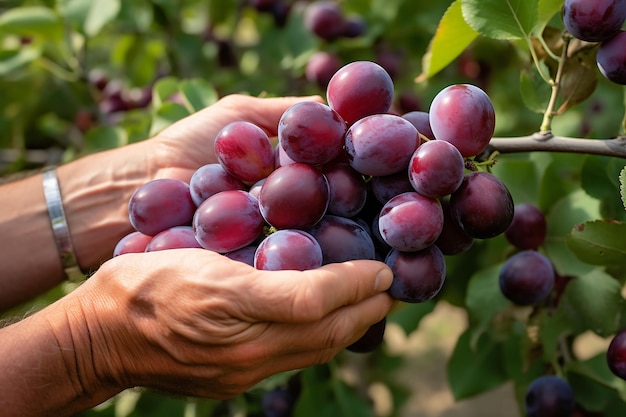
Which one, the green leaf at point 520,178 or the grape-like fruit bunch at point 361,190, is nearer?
the grape-like fruit bunch at point 361,190

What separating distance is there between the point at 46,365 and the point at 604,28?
95 centimetres

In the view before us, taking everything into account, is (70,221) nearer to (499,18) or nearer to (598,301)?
(499,18)

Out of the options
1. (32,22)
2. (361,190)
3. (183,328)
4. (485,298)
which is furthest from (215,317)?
(32,22)

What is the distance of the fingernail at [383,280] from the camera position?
888mm

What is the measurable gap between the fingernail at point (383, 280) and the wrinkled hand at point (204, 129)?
1.59 ft

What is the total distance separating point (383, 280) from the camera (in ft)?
2.92

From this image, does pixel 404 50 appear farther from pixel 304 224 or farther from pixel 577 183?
pixel 304 224

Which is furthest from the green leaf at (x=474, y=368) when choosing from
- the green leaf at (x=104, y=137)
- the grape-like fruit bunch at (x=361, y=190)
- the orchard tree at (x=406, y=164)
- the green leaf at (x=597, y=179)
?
the green leaf at (x=104, y=137)

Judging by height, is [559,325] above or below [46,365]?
below

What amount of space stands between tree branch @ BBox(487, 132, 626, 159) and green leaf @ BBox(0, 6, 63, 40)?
4.18 ft

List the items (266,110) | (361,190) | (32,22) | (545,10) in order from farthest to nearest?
(32,22) → (266,110) → (545,10) → (361,190)

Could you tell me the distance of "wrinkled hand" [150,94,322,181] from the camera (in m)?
1.27

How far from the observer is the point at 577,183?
145 cm

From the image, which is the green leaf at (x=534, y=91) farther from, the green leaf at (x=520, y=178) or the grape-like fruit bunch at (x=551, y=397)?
the grape-like fruit bunch at (x=551, y=397)
